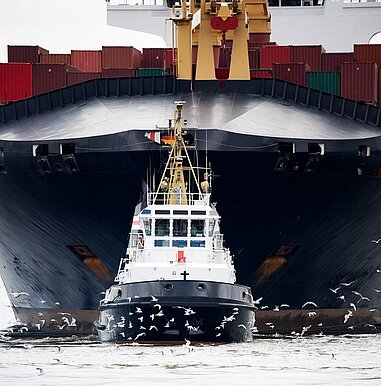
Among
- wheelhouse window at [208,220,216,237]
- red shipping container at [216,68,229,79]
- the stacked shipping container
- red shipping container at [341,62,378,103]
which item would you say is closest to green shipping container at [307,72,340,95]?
the stacked shipping container

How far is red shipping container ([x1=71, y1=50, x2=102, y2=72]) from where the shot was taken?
58.6 m

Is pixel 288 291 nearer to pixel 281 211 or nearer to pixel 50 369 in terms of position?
pixel 281 211

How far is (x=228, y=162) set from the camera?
44.9m

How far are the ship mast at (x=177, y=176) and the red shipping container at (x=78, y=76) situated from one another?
1167 centimetres

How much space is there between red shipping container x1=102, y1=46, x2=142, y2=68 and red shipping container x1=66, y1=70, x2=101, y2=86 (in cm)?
107

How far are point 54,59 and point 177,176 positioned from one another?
18.3 m

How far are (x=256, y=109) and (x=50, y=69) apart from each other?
8761mm

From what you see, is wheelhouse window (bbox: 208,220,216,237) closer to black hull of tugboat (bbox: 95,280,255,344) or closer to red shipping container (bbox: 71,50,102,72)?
black hull of tugboat (bbox: 95,280,255,344)

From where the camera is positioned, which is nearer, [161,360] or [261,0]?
[161,360]

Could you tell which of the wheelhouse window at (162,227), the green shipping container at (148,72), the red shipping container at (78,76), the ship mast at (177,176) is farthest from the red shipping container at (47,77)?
the wheelhouse window at (162,227)

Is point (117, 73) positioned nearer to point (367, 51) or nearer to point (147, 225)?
point (367, 51)

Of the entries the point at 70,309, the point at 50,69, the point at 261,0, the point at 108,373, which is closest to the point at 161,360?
the point at 108,373

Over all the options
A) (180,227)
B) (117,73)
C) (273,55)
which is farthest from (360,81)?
(180,227)

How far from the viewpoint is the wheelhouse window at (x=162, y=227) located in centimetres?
4044
